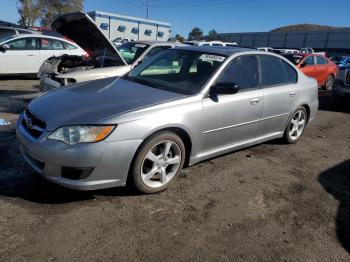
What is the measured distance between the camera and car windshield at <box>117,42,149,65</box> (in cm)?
778

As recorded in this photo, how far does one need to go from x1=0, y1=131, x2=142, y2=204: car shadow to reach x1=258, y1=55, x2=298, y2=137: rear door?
2.28 meters

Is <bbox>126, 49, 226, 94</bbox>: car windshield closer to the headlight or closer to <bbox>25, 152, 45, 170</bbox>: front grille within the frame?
the headlight

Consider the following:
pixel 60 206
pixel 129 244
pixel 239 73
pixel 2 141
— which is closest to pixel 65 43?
pixel 2 141

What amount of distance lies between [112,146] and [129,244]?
0.89 meters

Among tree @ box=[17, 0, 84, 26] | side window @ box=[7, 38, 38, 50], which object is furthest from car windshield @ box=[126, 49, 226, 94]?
tree @ box=[17, 0, 84, 26]

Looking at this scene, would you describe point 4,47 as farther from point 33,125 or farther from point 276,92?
point 276,92

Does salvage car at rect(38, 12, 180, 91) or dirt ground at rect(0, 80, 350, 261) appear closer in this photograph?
dirt ground at rect(0, 80, 350, 261)

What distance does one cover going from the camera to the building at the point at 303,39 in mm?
58656

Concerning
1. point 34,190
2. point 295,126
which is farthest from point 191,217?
point 295,126

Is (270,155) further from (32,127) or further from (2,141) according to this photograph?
(2,141)

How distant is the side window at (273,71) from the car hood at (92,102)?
161 centimetres

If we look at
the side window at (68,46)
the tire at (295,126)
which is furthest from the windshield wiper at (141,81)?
the side window at (68,46)

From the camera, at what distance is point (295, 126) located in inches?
234

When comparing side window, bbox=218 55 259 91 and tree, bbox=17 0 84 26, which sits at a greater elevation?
tree, bbox=17 0 84 26
